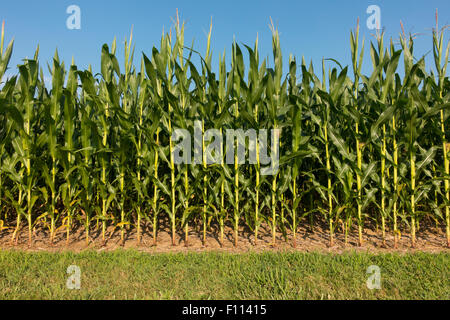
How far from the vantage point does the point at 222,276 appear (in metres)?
2.73

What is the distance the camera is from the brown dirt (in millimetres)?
3715

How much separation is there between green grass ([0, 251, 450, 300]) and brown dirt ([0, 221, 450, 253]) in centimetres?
44

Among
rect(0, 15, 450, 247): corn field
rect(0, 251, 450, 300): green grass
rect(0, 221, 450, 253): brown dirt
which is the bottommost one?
rect(0, 221, 450, 253): brown dirt

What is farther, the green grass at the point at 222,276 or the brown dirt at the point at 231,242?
the brown dirt at the point at 231,242

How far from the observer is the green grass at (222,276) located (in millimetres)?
2393

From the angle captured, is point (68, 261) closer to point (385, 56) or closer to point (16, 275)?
point (16, 275)

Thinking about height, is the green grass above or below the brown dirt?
above

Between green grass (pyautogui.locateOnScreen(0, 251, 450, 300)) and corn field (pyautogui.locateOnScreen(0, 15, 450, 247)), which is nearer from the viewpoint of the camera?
green grass (pyautogui.locateOnScreen(0, 251, 450, 300))

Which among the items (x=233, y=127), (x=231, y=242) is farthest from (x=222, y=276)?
(x=233, y=127)

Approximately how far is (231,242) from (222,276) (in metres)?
1.21

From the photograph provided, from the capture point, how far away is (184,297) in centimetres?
234

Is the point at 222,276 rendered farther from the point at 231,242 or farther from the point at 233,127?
the point at 233,127

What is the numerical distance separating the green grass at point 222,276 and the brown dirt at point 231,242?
0.44 m

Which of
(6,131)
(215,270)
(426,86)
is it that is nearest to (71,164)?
(6,131)
